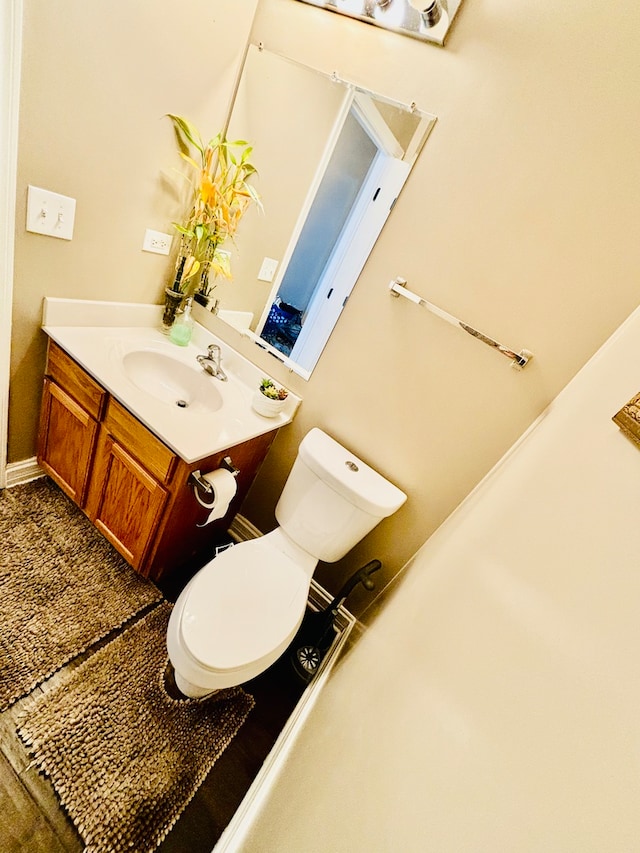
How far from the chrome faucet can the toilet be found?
0.48 metres

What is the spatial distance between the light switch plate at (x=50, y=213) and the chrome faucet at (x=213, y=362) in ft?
1.91

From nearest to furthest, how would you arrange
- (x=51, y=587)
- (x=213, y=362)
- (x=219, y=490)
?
(x=219, y=490), (x=51, y=587), (x=213, y=362)

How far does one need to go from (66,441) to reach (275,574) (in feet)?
3.17

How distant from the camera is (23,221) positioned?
1079mm

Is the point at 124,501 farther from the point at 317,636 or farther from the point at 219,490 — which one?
the point at 317,636

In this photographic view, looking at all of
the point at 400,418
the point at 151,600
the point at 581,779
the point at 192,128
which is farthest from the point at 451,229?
the point at 151,600

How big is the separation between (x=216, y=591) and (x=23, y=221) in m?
1.27

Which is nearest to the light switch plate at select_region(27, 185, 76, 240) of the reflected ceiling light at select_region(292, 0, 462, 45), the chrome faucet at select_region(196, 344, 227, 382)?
the chrome faucet at select_region(196, 344, 227, 382)

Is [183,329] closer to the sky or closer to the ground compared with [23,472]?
closer to the sky

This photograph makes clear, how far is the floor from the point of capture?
892 mm

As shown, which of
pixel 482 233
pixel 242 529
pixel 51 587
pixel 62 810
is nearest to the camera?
pixel 62 810

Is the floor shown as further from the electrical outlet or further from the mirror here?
the electrical outlet

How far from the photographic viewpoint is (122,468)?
1280 mm

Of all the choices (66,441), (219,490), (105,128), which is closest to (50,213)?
(105,128)
